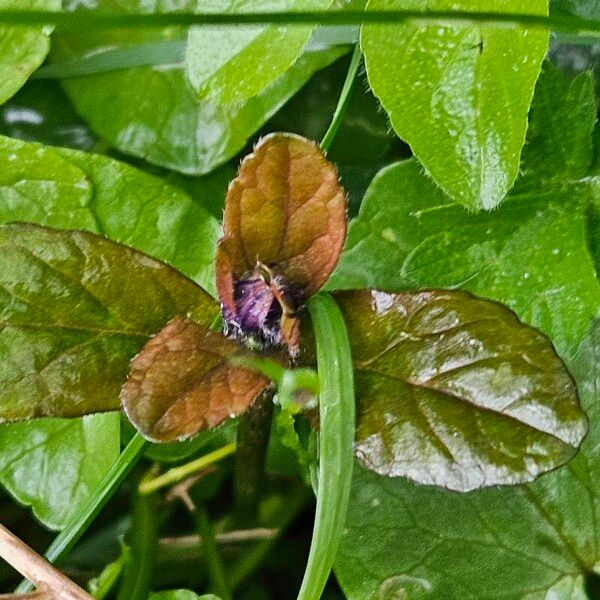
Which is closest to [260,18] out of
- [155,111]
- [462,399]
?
[462,399]

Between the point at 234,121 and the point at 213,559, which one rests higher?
the point at 234,121

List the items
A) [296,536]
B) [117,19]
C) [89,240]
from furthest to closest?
[296,536] < [89,240] < [117,19]

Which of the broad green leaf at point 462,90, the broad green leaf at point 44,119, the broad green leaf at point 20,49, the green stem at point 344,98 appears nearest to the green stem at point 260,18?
the broad green leaf at point 462,90

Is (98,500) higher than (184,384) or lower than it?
lower

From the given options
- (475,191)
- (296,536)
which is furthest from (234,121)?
(296,536)

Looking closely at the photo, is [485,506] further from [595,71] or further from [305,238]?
[595,71]

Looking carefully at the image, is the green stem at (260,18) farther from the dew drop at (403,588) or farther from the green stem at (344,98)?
the dew drop at (403,588)

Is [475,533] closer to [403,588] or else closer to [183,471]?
[403,588]
